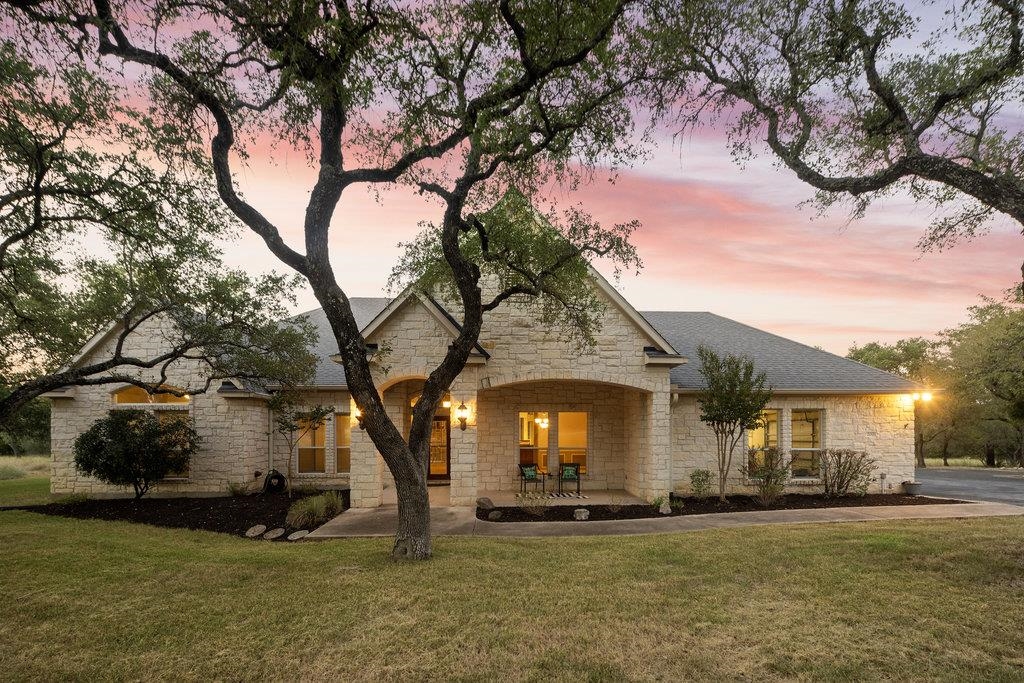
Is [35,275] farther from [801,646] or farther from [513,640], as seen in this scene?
[801,646]

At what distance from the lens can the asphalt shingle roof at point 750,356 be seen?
13688 mm

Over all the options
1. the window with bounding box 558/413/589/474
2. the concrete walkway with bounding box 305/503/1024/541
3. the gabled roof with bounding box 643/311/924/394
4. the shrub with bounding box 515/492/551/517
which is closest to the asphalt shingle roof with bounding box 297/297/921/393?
the gabled roof with bounding box 643/311/924/394

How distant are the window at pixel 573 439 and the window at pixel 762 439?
4517 mm

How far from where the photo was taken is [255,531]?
9875 millimetres

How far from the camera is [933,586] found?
20.1 feet

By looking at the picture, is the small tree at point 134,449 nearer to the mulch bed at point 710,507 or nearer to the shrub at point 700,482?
the mulch bed at point 710,507

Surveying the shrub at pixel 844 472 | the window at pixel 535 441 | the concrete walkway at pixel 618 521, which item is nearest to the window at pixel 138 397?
the concrete walkway at pixel 618 521

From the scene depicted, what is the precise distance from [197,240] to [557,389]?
948 centimetres

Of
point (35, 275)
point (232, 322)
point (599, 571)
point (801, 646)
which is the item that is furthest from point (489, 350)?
point (35, 275)

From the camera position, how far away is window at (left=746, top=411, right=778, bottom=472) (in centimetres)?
1383

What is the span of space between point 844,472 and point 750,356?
3.90 m

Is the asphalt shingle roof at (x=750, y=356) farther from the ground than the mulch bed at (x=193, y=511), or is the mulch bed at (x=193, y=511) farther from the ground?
the asphalt shingle roof at (x=750, y=356)

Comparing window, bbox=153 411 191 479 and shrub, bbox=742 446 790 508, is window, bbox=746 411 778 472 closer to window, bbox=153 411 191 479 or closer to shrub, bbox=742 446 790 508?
shrub, bbox=742 446 790 508

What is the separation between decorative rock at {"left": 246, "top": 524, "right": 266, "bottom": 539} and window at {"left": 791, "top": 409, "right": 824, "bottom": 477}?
1325 cm
